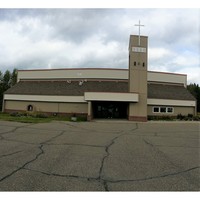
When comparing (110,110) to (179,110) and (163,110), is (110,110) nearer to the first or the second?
(163,110)

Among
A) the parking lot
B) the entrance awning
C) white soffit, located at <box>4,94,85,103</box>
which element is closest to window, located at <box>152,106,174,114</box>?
the entrance awning

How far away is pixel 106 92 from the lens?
28.1 metres

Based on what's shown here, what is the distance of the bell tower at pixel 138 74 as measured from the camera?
92.1 feet

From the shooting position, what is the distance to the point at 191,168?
652 cm

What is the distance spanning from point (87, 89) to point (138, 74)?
10.7m

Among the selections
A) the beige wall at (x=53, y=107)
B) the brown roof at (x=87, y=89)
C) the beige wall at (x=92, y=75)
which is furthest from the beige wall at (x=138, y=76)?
the beige wall at (x=92, y=75)

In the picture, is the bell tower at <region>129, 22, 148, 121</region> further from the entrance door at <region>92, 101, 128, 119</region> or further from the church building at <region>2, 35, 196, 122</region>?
the entrance door at <region>92, 101, 128, 119</region>

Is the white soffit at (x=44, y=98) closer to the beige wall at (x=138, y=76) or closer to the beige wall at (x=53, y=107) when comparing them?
the beige wall at (x=53, y=107)

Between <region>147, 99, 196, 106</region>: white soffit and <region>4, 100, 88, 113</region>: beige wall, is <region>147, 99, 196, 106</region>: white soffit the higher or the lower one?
the higher one

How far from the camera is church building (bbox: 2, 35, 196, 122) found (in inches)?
1110

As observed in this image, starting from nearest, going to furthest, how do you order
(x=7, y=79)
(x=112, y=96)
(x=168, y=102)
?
(x=112, y=96)
(x=168, y=102)
(x=7, y=79)

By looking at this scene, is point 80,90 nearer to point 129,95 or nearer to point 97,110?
point 97,110

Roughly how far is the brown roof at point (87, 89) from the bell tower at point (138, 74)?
6392 mm

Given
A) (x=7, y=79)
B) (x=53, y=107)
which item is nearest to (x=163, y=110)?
(x=53, y=107)
